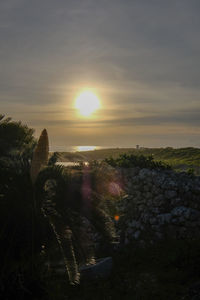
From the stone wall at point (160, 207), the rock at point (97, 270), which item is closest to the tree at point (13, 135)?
the rock at point (97, 270)

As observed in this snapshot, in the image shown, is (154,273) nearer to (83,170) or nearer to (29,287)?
(29,287)

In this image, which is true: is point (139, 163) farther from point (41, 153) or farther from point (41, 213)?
point (41, 153)

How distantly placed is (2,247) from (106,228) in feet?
6.02

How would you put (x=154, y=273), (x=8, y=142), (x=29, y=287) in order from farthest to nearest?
1. (x=154, y=273)
2. (x=8, y=142)
3. (x=29, y=287)

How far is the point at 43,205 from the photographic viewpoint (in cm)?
587

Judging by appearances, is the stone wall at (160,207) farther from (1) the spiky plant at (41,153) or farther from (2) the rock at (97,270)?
(1) the spiky plant at (41,153)

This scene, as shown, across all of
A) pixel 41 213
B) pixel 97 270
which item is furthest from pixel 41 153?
pixel 97 270

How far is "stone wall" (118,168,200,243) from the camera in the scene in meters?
13.4

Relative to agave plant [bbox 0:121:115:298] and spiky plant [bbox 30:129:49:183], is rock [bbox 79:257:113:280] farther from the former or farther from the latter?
spiky plant [bbox 30:129:49:183]

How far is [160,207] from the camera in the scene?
1534 cm

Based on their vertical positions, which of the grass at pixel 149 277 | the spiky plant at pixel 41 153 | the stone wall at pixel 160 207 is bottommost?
the grass at pixel 149 277

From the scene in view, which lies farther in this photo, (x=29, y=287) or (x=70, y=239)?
(x=29, y=287)

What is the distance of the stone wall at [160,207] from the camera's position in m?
13.4

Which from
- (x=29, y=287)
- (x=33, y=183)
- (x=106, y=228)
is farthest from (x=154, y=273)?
(x=33, y=183)
